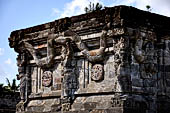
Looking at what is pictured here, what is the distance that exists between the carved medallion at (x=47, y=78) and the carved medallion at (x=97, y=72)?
2.07 meters

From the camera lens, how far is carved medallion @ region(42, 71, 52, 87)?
13625 millimetres

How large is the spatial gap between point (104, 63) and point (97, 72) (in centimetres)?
35

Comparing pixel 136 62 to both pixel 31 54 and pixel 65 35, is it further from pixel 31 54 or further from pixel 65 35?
pixel 31 54

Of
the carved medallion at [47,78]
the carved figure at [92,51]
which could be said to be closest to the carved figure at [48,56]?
the carved medallion at [47,78]

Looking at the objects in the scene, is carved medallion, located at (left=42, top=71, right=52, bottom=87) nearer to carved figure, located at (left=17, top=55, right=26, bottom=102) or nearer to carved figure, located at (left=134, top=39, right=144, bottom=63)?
carved figure, located at (left=17, top=55, right=26, bottom=102)

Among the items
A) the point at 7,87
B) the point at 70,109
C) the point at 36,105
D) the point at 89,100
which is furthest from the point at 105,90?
the point at 7,87

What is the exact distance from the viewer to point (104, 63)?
11977 millimetres

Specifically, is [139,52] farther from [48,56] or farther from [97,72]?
[48,56]

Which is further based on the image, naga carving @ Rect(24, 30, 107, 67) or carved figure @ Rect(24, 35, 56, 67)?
carved figure @ Rect(24, 35, 56, 67)

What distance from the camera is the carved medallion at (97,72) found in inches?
470

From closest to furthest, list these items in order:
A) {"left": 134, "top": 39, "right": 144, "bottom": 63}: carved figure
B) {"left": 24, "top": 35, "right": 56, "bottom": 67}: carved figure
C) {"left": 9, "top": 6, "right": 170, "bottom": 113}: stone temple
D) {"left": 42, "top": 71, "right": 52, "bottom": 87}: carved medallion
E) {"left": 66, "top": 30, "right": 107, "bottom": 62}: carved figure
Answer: {"left": 9, "top": 6, "right": 170, "bottom": 113}: stone temple → {"left": 134, "top": 39, "right": 144, "bottom": 63}: carved figure → {"left": 66, "top": 30, "right": 107, "bottom": 62}: carved figure → {"left": 24, "top": 35, "right": 56, "bottom": 67}: carved figure → {"left": 42, "top": 71, "right": 52, "bottom": 87}: carved medallion

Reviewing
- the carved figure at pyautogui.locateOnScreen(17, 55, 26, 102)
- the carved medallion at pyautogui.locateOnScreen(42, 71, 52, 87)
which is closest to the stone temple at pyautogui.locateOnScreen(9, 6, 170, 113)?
the carved medallion at pyautogui.locateOnScreen(42, 71, 52, 87)

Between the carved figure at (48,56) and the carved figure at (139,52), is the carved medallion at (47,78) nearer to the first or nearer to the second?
the carved figure at (48,56)

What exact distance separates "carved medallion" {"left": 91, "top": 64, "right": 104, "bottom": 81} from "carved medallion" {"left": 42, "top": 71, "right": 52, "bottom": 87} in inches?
81.7
